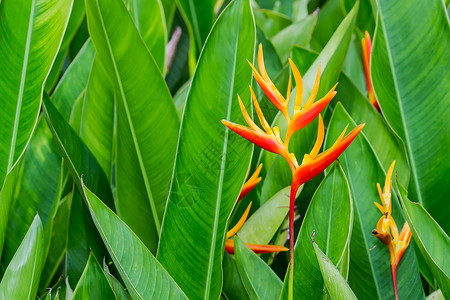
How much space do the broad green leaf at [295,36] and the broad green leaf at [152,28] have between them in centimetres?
30

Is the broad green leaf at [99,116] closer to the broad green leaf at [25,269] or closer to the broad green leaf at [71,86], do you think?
the broad green leaf at [71,86]

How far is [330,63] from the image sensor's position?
0.85 meters

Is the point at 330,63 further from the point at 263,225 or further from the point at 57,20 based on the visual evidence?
the point at 57,20

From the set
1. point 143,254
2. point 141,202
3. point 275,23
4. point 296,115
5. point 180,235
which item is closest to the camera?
point 296,115

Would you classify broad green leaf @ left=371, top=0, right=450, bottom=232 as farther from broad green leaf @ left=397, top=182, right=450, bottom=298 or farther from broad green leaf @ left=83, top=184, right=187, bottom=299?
broad green leaf @ left=83, top=184, right=187, bottom=299

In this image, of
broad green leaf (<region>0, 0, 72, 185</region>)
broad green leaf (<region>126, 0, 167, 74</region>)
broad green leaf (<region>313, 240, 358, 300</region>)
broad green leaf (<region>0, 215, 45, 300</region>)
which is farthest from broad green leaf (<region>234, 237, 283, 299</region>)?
broad green leaf (<region>126, 0, 167, 74</region>)

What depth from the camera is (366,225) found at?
2.67 ft

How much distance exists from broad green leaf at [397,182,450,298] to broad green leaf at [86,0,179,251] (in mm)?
367

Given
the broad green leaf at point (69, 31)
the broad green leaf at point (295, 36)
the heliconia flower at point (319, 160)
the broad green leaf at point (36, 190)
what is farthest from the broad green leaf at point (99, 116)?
the heliconia flower at point (319, 160)

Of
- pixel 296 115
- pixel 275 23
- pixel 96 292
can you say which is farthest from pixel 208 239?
pixel 275 23

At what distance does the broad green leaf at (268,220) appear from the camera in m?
0.80

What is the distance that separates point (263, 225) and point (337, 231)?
0.44 ft

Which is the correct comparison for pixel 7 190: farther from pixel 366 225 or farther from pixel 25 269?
pixel 366 225

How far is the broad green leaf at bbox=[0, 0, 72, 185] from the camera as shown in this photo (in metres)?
0.83
